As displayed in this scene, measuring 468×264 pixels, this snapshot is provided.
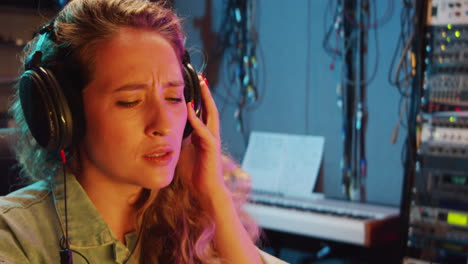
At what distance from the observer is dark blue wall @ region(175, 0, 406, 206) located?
3307mm

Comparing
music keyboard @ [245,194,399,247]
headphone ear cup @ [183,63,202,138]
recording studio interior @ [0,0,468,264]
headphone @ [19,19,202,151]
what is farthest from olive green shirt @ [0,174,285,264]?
recording studio interior @ [0,0,468,264]

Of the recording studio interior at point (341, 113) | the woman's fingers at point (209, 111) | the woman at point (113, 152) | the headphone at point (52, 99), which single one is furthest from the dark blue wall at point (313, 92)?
the headphone at point (52, 99)

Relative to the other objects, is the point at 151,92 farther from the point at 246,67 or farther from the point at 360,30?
the point at 246,67

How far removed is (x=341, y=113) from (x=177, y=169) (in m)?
2.13

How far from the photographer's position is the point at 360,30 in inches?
132

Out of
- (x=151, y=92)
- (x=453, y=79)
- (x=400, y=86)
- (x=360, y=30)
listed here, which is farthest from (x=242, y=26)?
(x=151, y=92)

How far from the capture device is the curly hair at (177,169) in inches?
49.5

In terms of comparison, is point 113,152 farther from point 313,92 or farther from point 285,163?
point 313,92

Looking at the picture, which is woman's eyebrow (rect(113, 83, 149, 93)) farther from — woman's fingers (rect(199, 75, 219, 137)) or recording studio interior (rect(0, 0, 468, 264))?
recording studio interior (rect(0, 0, 468, 264))

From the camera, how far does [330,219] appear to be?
2855mm

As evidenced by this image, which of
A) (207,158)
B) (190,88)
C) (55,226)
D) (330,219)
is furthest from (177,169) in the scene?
(330,219)

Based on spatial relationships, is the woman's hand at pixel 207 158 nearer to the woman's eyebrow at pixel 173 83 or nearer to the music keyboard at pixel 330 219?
the woman's eyebrow at pixel 173 83

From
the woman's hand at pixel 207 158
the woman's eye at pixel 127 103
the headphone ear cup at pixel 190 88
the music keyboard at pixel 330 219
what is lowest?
the music keyboard at pixel 330 219

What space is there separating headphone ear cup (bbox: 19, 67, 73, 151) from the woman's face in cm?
8
